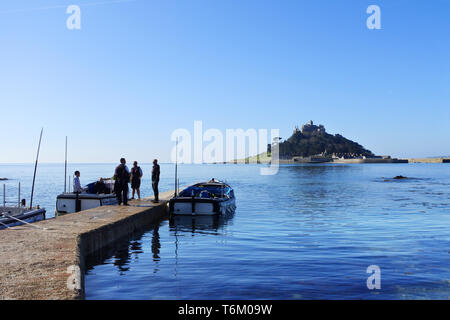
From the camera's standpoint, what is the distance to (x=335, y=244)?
15367mm

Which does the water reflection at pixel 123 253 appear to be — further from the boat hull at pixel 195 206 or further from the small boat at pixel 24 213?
the small boat at pixel 24 213

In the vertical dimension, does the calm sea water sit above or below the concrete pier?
below

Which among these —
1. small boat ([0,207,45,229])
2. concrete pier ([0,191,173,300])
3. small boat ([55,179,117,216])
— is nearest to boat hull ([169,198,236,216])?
concrete pier ([0,191,173,300])

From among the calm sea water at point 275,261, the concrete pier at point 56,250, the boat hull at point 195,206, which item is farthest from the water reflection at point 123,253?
the boat hull at point 195,206

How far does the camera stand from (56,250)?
31.8ft

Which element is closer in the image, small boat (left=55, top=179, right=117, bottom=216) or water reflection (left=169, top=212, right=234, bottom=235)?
water reflection (left=169, top=212, right=234, bottom=235)

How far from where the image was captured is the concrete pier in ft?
22.0

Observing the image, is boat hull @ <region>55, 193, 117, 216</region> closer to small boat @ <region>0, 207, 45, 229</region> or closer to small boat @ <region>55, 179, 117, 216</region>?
small boat @ <region>55, 179, 117, 216</region>

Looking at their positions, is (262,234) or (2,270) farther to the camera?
(262,234)

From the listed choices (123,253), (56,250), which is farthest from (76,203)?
(56,250)

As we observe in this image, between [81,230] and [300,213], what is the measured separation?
1734 centimetres
